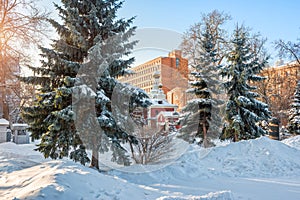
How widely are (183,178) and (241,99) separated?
6467mm

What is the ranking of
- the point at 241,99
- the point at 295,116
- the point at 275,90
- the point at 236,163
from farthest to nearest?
the point at 275,90 → the point at 295,116 → the point at 241,99 → the point at 236,163

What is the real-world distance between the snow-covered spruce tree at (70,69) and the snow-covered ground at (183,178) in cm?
86

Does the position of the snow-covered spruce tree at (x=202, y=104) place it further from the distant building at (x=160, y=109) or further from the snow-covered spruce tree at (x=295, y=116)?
the distant building at (x=160, y=109)

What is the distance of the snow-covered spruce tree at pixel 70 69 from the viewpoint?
22.7ft

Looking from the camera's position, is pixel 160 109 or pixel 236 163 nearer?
pixel 236 163

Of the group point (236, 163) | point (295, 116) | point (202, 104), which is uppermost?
point (202, 104)

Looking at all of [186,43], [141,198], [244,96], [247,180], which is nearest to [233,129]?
[244,96]

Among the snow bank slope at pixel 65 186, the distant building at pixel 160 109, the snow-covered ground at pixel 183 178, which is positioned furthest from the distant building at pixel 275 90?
the snow bank slope at pixel 65 186

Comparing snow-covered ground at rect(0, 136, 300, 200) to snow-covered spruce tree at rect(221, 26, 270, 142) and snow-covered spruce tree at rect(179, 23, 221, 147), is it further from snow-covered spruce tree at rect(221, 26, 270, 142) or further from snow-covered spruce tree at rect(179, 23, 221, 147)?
snow-covered spruce tree at rect(179, 23, 221, 147)

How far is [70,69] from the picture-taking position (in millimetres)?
7309

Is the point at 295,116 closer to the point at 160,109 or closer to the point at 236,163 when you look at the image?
the point at 236,163

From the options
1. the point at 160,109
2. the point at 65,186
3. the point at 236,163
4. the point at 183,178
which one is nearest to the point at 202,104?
the point at 236,163

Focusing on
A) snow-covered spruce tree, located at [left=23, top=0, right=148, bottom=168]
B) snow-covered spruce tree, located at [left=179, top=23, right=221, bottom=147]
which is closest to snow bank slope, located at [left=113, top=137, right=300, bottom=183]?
snow-covered spruce tree, located at [left=23, top=0, right=148, bottom=168]

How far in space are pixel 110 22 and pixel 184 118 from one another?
248 inches
